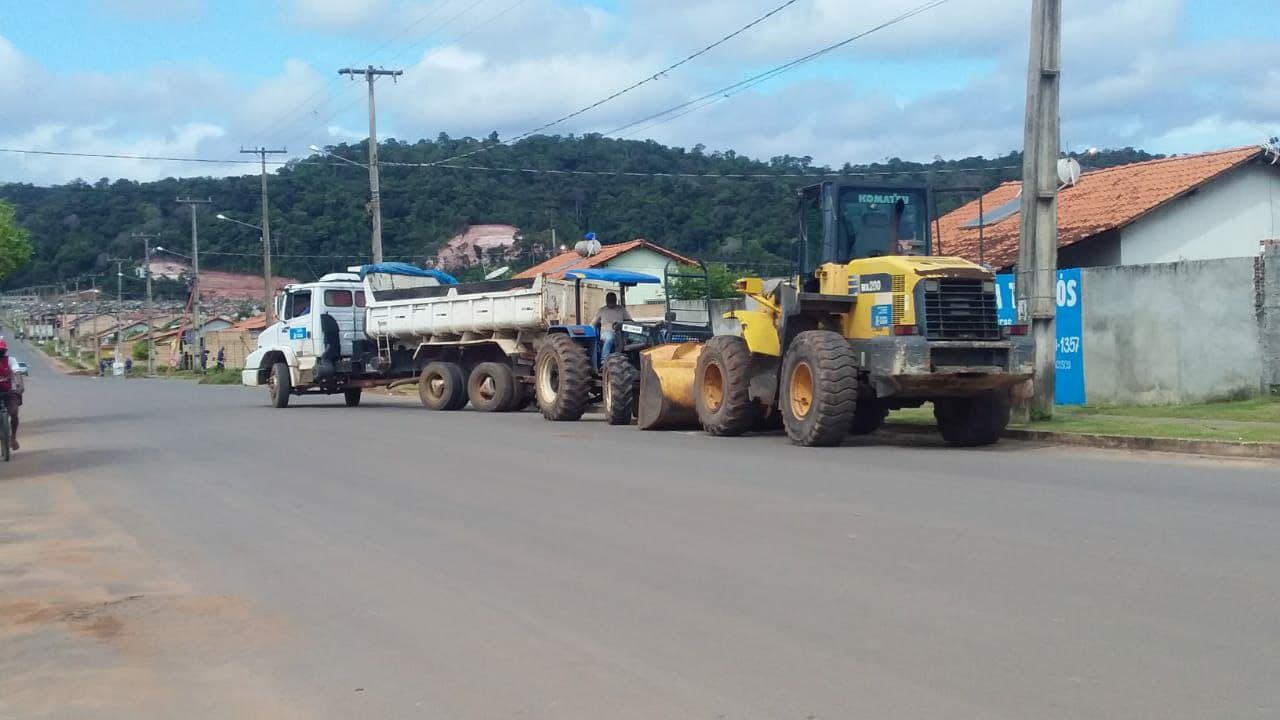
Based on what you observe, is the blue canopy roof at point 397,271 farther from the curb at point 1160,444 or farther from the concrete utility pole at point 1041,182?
the curb at point 1160,444

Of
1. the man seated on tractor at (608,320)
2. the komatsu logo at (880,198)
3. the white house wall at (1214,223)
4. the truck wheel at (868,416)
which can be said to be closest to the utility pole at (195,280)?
the man seated on tractor at (608,320)

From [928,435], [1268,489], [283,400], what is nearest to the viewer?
[1268,489]

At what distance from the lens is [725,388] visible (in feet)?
57.4

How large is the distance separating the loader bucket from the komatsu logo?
3.81 meters

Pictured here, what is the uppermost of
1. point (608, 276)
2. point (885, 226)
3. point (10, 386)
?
point (885, 226)

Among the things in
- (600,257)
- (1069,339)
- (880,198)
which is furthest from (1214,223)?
(600,257)

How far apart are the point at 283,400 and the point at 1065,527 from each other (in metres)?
22.7

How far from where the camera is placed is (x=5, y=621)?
7508 mm

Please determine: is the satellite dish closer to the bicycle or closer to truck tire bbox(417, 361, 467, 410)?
truck tire bbox(417, 361, 467, 410)

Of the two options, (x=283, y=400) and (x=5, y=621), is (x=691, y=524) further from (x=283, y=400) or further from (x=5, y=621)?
(x=283, y=400)

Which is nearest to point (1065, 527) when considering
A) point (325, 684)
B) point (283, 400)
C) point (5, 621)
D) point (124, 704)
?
point (325, 684)

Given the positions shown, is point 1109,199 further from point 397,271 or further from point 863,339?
point 397,271

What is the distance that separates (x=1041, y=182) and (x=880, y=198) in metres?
2.68

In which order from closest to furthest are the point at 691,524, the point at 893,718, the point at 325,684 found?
the point at 893,718 < the point at 325,684 < the point at 691,524
